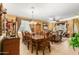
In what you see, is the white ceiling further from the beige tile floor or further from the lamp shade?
the beige tile floor

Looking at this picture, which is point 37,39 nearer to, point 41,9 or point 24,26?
point 24,26

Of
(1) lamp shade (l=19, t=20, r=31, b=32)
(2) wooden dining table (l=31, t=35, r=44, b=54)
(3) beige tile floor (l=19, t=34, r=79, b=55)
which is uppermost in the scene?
(1) lamp shade (l=19, t=20, r=31, b=32)

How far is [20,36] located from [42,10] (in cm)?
40

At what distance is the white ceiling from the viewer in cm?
188

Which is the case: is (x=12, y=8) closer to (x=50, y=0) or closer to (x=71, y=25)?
(x=50, y=0)

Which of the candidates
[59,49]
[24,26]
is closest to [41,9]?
[24,26]

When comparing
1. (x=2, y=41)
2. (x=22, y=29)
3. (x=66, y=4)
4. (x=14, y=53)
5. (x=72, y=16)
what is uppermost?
(x=66, y=4)

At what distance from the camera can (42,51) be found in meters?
1.90

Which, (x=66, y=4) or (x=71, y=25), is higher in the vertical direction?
(x=66, y=4)

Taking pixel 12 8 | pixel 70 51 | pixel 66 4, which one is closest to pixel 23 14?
pixel 12 8

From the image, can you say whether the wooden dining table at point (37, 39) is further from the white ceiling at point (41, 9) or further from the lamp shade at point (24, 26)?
the white ceiling at point (41, 9)

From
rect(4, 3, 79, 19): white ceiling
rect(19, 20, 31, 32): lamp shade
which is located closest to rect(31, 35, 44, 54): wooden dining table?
rect(19, 20, 31, 32): lamp shade

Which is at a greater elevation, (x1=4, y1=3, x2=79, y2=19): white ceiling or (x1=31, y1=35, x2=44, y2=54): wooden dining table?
(x1=4, y1=3, x2=79, y2=19): white ceiling

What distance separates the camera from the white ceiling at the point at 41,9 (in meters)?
1.88
